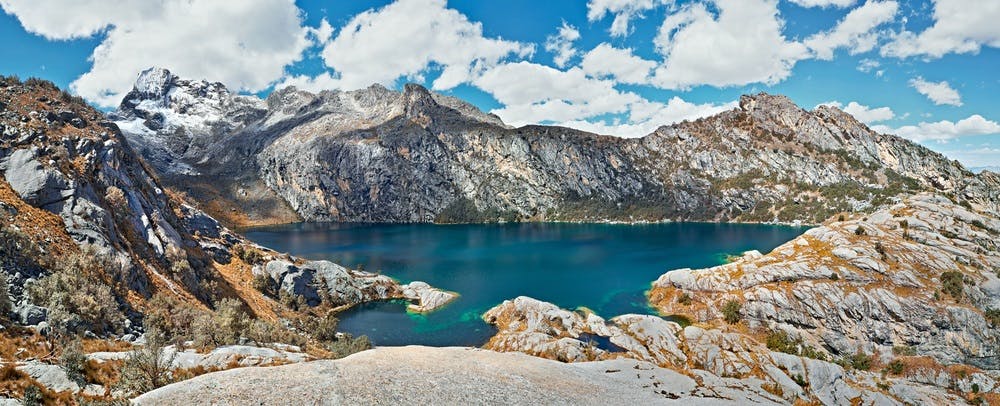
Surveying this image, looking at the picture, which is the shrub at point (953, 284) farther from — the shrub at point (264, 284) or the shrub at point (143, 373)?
the shrub at point (264, 284)

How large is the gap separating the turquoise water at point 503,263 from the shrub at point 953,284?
40924 millimetres

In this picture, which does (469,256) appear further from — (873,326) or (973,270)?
(973,270)

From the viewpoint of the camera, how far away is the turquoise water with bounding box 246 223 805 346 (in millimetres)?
73000

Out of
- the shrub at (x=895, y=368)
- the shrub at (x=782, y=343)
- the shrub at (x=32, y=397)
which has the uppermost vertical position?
the shrub at (x=32, y=397)

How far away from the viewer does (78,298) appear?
27438mm

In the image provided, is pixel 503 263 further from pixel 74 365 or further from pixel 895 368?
pixel 74 365

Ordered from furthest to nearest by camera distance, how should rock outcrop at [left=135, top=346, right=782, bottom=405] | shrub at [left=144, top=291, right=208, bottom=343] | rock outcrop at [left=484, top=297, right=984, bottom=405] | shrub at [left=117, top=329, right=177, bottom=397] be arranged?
rock outcrop at [left=484, top=297, right=984, bottom=405] → shrub at [left=144, top=291, right=208, bottom=343] → rock outcrop at [left=135, top=346, right=782, bottom=405] → shrub at [left=117, top=329, right=177, bottom=397]

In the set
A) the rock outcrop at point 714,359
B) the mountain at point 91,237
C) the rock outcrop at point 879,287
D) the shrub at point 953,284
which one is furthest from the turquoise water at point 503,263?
the shrub at point 953,284

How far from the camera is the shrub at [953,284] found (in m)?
65.1

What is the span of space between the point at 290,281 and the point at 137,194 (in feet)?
85.2

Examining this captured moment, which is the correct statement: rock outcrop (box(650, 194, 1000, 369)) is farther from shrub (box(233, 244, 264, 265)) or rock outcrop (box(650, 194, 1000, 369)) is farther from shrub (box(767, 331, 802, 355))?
shrub (box(233, 244, 264, 265))

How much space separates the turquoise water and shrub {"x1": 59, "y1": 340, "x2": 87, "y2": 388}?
45.4 meters

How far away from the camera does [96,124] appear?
5403 cm

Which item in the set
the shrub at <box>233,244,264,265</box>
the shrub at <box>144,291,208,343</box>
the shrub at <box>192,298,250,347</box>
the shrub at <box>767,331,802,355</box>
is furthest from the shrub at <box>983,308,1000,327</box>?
the shrub at <box>233,244,264,265</box>
